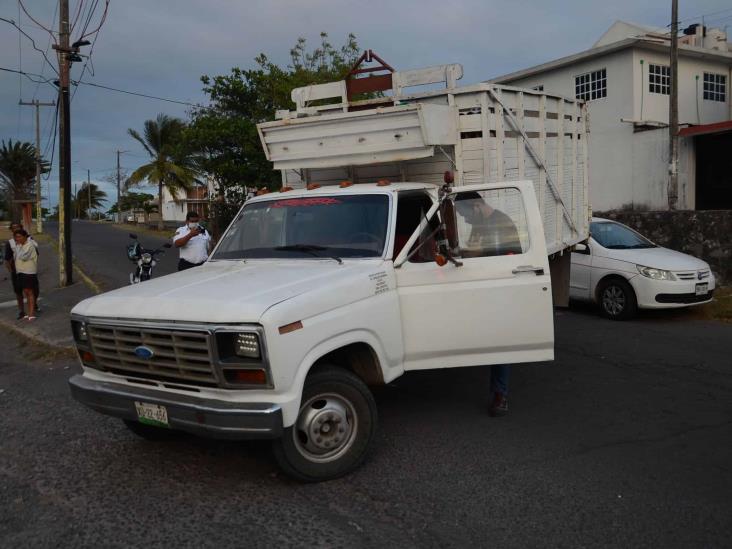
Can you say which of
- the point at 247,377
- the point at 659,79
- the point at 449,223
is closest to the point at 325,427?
the point at 247,377


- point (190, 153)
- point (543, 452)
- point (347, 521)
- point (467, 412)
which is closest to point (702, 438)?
point (543, 452)

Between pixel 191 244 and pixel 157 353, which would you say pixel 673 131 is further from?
pixel 157 353

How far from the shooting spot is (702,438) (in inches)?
187

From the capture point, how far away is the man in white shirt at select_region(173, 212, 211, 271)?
27.8 ft

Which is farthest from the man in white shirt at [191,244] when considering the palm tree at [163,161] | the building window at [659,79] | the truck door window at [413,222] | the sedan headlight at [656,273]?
the palm tree at [163,161]

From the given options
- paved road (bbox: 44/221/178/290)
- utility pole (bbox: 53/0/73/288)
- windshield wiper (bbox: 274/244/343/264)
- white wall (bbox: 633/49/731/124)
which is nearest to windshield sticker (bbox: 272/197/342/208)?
windshield wiper (bbox: 274/244/343/264)

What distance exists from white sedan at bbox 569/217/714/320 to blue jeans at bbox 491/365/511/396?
413 cm

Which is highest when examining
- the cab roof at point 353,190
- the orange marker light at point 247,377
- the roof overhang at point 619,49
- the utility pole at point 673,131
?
the roof overhang at point 619,49

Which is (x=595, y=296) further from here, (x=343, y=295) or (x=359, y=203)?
(x=343, y=295)

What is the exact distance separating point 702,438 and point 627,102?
764 inches

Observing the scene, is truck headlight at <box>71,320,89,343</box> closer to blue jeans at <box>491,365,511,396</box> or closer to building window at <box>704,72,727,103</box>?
blue jeans at <box>491,365,511,396</box>

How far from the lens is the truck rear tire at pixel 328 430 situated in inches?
153

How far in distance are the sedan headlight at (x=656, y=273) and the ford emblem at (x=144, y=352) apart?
306 inches

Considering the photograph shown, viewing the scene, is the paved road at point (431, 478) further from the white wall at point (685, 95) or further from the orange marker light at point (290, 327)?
the white wall at point (685, 95)
